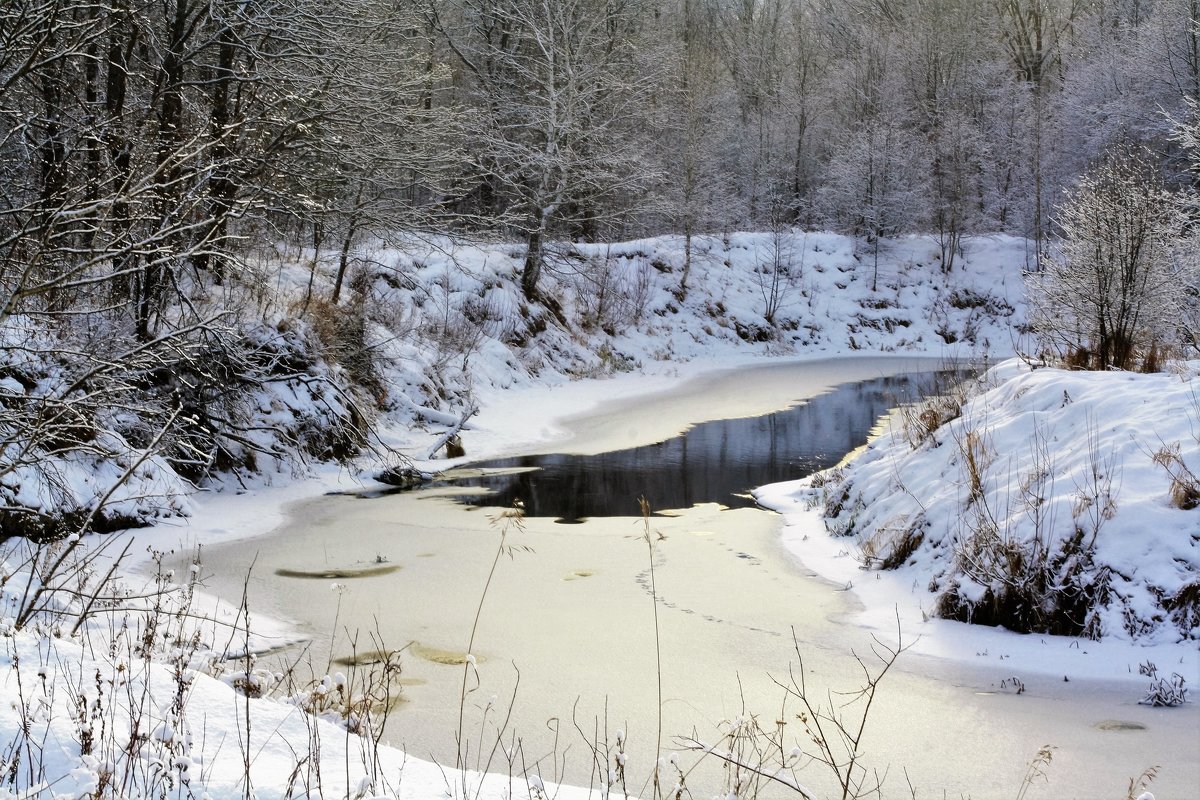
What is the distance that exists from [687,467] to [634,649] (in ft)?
24.3

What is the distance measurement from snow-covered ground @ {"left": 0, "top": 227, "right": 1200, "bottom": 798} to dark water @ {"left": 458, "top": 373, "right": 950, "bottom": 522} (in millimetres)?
1103

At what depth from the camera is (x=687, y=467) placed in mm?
13703

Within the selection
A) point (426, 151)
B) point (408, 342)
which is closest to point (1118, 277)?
point (408, 342)

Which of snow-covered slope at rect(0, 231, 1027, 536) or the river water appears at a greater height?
snow-covered slope at rect(0, 231, 1027, 536)

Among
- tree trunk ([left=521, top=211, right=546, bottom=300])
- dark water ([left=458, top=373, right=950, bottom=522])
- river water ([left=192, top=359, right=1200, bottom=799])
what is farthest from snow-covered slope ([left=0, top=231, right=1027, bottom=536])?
dark water ([left=458, top=373, right=950, bottom=522])

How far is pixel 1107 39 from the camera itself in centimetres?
3875

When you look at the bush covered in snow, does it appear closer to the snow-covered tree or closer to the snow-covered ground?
the snow-covered ground

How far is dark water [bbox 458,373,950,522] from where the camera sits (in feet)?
37.7

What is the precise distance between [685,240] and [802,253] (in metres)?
6.33

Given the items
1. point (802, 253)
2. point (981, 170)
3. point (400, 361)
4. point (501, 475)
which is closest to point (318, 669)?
point (501, 475)

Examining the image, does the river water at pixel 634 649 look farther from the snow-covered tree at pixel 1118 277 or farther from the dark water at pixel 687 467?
the snow-covered tree at pixel 1118 277

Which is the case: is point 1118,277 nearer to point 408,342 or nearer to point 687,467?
point 687,467

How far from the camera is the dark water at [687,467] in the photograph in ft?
37.7

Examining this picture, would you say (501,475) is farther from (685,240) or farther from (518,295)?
(685,240)
